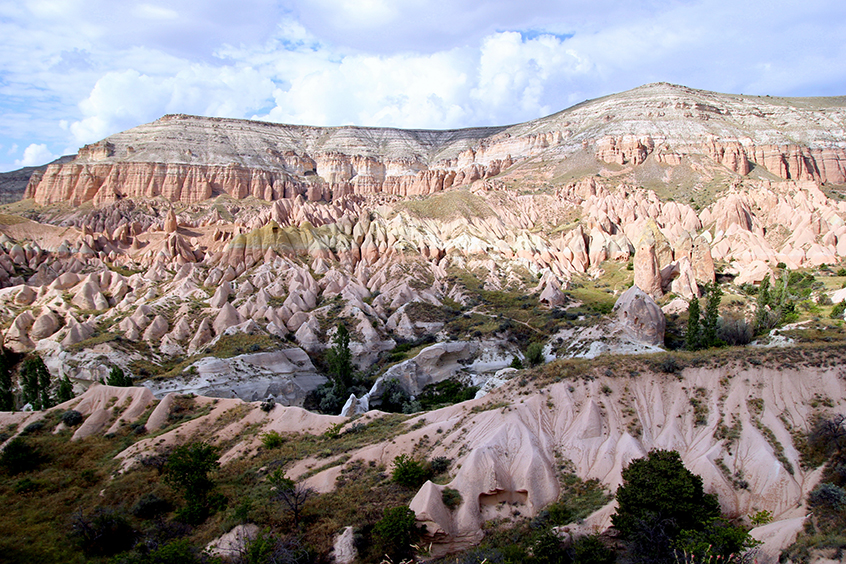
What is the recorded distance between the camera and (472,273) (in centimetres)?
6894

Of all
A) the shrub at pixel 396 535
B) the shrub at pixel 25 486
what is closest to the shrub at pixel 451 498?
the shrub at pixel 396 535

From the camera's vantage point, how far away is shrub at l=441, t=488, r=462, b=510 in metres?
18.6

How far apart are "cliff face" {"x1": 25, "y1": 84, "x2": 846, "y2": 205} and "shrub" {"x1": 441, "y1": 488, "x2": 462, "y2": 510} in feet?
311

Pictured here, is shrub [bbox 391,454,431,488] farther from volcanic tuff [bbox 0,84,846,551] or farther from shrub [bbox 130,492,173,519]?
shrub [bbox 130,492,173,519]

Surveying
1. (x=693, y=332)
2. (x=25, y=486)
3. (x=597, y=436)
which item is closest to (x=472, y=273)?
(x=693, y=332)

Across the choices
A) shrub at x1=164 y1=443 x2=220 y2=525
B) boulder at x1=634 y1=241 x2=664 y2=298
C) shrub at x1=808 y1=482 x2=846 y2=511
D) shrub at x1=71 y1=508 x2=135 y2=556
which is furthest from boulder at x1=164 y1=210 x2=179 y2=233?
shrub at x1=808 y1=482 x2=846 y2=511

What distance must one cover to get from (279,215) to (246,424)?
58001 mm

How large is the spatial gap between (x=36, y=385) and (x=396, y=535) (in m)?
37.0

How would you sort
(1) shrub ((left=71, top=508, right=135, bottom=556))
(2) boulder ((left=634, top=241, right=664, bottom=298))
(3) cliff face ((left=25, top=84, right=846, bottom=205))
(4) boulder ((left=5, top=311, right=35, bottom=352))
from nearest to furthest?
1. (1) shrub ((left=71, top=508, right=135, bottom=556))
2. (4) boulder ((left=5, top=311, right=35, bottom=352))
3. (2) boulder ((left=634, top=241, right=664, bottom=298))
4. (3) cliff face ((left=25, top=84, right=846, bottom=205))

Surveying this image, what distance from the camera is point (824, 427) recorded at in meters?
18.5

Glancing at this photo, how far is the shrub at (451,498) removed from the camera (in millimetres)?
18578

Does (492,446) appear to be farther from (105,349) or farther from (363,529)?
(105,349)

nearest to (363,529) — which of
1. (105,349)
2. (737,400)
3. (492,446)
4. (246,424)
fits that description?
(492,446)

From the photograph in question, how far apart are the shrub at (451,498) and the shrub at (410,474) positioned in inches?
63.5
